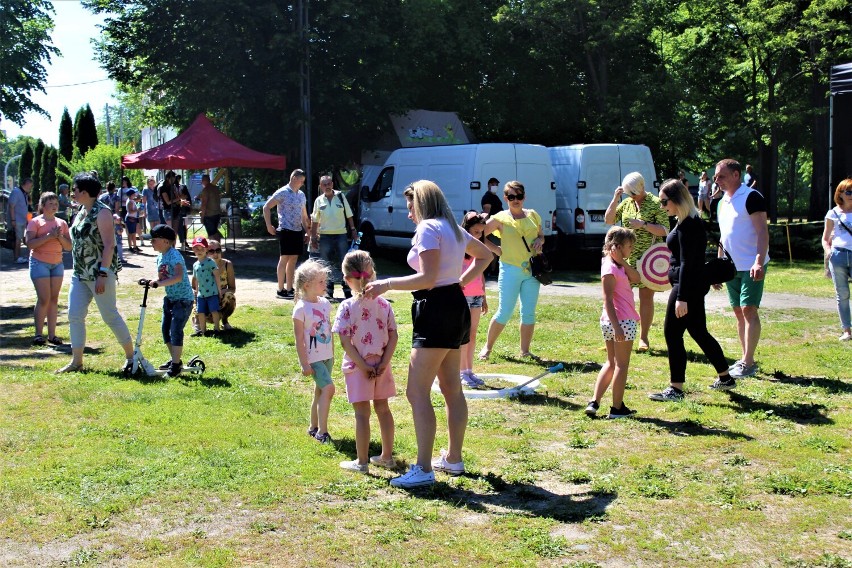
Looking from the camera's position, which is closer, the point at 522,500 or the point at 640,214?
the point at 522,500

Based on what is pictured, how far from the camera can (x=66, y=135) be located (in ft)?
230

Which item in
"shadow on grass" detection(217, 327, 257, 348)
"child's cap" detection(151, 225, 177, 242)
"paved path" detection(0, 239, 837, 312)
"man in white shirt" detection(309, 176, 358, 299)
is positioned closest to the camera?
"child's cap" detection(151, 225, 177, 242)

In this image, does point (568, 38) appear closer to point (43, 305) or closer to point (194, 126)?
point (194, 126)

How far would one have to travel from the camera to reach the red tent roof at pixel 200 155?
21.6 metres

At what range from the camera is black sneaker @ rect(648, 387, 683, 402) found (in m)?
8.00

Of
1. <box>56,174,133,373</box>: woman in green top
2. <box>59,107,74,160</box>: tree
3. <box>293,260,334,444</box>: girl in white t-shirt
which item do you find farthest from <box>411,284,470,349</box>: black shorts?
<box>59,107,74,160</box>: tree

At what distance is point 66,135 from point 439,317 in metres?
70.3

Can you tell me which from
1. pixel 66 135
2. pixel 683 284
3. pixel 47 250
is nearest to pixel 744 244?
pixel 683 284

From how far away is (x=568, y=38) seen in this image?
2938 centimetres

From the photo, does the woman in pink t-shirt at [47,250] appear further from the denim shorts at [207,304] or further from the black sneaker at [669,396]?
the black sneaker at [669,396]

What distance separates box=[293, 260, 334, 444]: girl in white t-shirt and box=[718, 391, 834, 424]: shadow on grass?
Answer: 3.30 meters

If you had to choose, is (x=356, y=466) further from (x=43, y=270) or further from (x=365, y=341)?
(x=43, y=270)

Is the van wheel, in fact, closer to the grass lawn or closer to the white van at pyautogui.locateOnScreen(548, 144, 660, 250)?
the white van at pyautogui.locateOnScreen(548, 144, 660, 250)

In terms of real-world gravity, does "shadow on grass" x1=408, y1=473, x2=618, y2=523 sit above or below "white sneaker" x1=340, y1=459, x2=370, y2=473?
below
